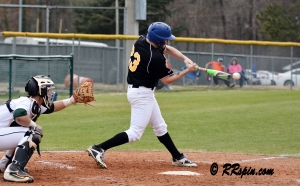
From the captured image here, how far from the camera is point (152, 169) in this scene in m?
6.88

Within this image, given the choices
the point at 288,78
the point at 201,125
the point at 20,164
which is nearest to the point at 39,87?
the point at 20,164

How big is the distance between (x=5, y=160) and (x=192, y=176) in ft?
7.08

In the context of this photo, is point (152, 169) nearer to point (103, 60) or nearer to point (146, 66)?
point (146, 66)

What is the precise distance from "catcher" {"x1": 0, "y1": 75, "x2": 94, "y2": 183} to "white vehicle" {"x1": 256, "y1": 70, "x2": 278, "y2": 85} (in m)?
18.9

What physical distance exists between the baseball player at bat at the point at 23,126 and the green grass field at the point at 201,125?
2729 millimetres

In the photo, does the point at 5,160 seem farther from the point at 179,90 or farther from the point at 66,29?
the point at 66,29

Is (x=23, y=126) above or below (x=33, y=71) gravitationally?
below

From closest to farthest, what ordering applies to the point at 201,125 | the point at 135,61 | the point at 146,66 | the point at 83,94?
1. the point at 83,94
2. the point at 146,66
3. the point at 135,61
4. the point at 201,125

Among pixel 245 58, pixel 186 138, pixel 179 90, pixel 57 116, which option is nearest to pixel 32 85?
pixel 186 138

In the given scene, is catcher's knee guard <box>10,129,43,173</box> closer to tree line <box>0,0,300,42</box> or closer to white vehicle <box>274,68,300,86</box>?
white vehicle <box>274,68,300,86</box>

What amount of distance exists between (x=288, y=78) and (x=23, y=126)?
1999 cm

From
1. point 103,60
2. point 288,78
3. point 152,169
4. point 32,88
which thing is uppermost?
point 103,60

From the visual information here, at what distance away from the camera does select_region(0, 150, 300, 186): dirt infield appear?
6.05 m

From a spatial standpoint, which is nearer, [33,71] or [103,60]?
[33,71]
